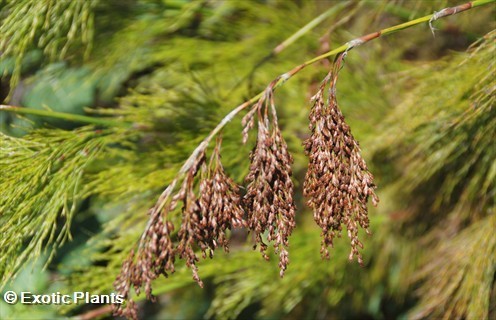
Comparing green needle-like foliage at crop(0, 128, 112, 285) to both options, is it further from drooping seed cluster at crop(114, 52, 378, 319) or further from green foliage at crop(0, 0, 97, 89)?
drooping seed cluster at crop(114, 52, 378, 319)

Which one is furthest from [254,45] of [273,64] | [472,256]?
[472,256]

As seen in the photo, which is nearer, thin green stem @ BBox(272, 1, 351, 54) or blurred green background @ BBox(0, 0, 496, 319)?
blurred green background @ BBox(0, 0, 496, 319)

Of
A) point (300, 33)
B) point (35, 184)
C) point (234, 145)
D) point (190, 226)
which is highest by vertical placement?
point (300, 33)

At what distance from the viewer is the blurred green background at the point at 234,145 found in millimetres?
836

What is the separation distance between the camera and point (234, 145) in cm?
97

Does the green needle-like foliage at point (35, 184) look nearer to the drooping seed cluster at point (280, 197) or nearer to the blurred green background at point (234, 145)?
the blurred green background at point (234, 145)

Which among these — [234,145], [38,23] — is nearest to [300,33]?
[234,145]

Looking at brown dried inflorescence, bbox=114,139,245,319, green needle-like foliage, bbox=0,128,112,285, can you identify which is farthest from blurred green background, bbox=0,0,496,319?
brown dried inflorescence, bbox=114,139,245,319

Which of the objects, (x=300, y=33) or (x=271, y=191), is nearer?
(x=271, y=191)

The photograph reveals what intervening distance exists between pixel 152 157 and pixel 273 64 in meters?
0.32

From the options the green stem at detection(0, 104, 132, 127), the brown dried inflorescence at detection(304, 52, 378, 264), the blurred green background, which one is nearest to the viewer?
the brown dried inflorescence at detection(304, 52, 378, 264)

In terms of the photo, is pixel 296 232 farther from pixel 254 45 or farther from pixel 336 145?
pixel 336 145

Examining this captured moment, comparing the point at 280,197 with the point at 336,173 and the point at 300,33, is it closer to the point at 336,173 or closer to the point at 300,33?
the point at 336,173

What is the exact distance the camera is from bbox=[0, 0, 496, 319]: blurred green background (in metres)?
0.84
